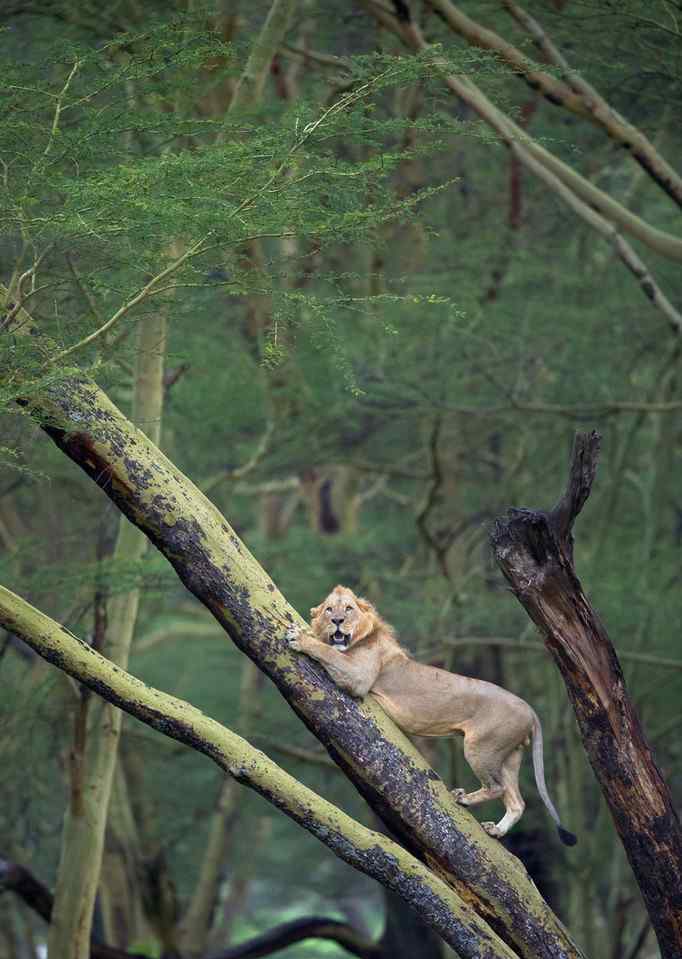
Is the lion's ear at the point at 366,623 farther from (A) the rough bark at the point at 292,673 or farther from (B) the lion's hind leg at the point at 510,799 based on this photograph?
(B) the lion's hind leg at the point at 510,799

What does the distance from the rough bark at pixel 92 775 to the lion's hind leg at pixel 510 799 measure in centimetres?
279

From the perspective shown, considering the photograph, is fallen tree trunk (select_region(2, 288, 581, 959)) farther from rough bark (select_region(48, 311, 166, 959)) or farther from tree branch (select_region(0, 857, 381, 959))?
tree branch (select_region(0, 857, 381, 959))

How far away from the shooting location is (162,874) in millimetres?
14828

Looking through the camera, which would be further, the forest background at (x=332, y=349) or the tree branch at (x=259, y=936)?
the tree branch at (x=259, y=936)

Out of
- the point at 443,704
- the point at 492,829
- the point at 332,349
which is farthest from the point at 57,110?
the point at 492,829

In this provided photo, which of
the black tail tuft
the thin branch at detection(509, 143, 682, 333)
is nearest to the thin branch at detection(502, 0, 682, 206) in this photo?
the thin branch at detection(509, 143, 682, 333)

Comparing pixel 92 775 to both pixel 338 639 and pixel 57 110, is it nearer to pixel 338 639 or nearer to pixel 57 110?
pixel 338 639

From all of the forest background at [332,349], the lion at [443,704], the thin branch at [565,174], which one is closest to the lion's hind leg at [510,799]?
the lion at [443,704]

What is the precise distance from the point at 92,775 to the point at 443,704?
3121 millimetres

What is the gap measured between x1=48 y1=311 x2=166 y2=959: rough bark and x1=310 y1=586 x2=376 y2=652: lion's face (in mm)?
1860

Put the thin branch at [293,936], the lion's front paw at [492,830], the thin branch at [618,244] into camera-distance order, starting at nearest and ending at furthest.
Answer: the lion's front paw at [492,830] < the thin branch at [618,244] < the thin branch at [293,936]

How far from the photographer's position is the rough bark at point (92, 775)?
356 inches

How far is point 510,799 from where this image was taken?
7535 millimetres

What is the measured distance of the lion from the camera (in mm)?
7332
